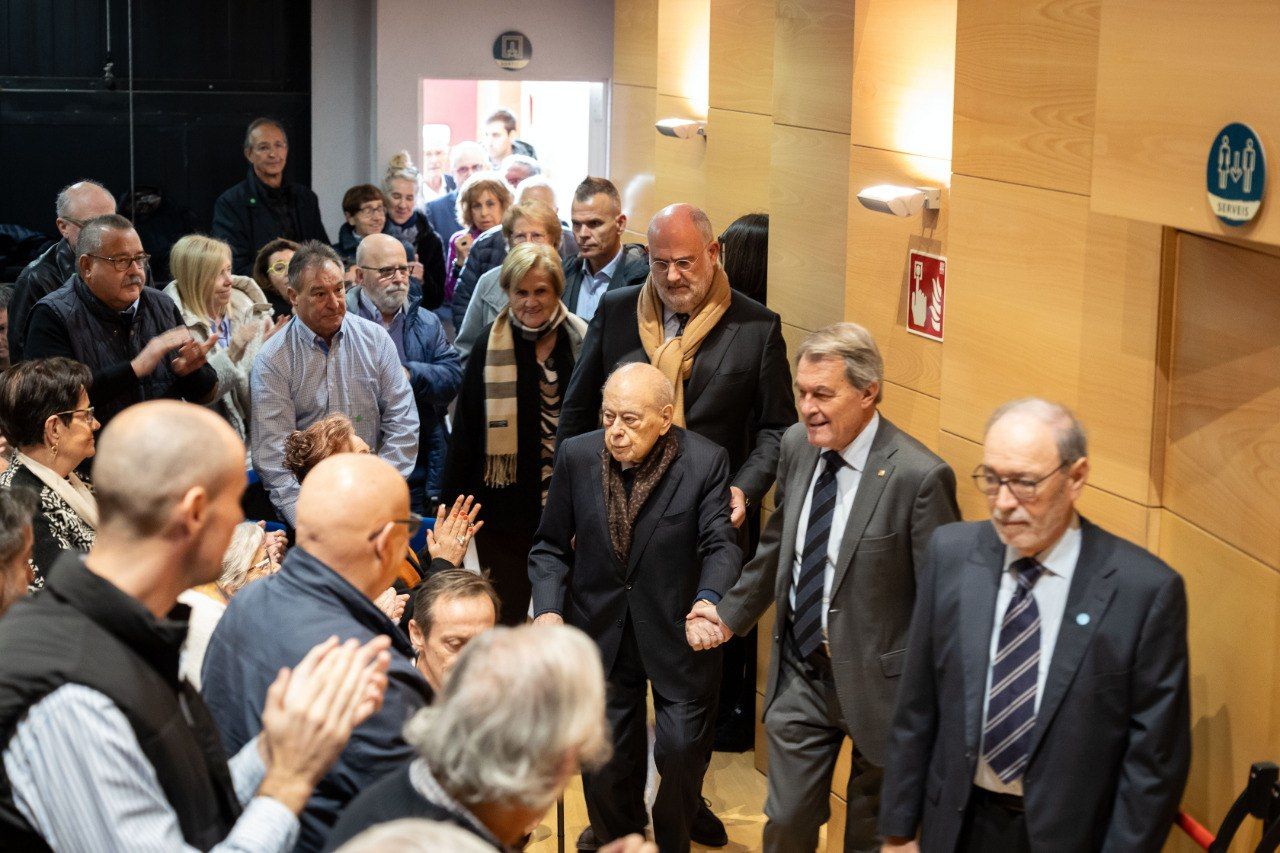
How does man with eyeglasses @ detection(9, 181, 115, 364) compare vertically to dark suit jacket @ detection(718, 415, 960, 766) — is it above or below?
above

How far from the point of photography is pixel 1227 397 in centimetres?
357

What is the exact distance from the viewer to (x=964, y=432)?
4.45 metres

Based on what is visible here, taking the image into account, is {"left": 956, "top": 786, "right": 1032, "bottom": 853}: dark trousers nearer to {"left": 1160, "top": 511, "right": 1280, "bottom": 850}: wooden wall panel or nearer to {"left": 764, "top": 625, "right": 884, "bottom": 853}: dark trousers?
{"left": 1160, "top": 511, "right": 1280, "bottom": 850}: wooden wall panel

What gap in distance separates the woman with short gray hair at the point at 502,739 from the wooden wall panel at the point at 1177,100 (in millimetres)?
1689

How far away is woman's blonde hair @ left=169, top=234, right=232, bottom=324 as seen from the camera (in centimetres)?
670

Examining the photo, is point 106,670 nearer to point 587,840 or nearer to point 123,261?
point 587,840

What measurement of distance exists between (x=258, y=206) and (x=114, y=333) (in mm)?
3056

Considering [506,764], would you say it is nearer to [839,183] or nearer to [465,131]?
[839,183]

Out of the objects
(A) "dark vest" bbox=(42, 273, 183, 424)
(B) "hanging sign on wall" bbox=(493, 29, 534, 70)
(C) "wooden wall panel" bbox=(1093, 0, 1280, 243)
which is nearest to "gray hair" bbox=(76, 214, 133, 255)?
(A) "dark vest" bbox=(42, 273, 183, 424)

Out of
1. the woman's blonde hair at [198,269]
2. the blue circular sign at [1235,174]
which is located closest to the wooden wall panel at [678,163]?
the woman's blonde hair at [198,269]

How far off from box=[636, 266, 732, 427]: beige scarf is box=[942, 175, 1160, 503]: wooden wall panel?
110 cm

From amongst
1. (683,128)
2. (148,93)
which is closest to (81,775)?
(683,128)

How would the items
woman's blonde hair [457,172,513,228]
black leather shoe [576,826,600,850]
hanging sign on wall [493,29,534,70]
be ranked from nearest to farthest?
black leather shoe [576,826,600,850], woman's blonde hair [457,172,513,228], hanging sign on wall [493,29,534,70]

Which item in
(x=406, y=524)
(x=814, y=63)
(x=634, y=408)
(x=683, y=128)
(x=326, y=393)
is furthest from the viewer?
(x=683, y=128)
